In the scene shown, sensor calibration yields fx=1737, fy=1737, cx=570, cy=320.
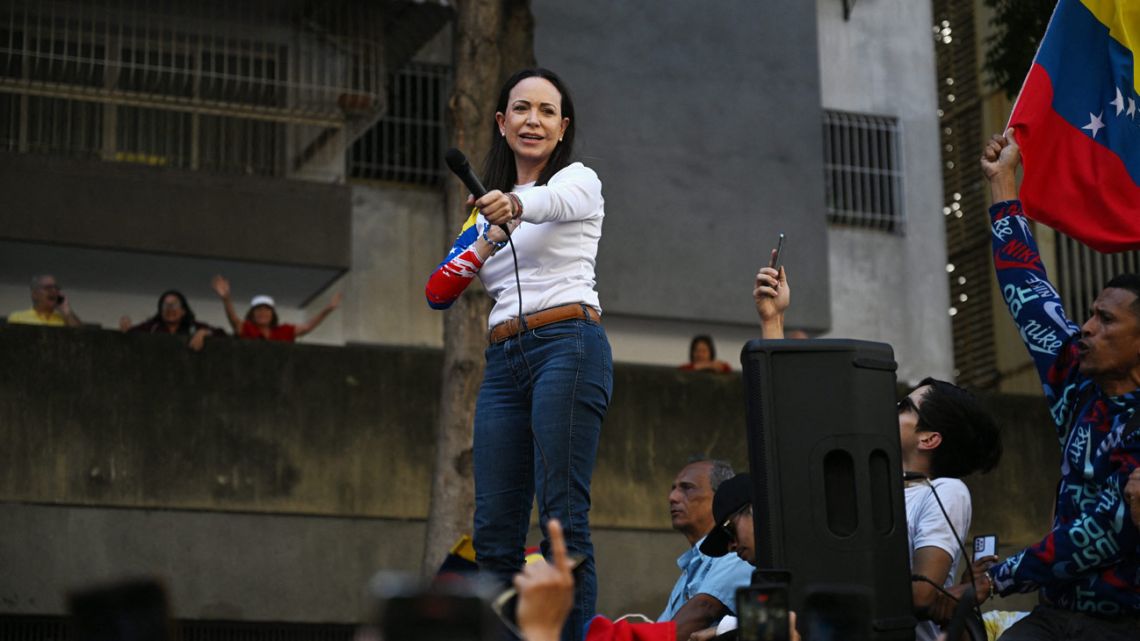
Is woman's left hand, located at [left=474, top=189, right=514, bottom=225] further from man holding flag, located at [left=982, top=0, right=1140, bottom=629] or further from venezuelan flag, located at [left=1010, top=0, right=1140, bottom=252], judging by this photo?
venezuelan flag, located at [left=1010, top=0, right=1140, bottom=252]

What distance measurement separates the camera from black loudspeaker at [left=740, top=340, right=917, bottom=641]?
464 cm

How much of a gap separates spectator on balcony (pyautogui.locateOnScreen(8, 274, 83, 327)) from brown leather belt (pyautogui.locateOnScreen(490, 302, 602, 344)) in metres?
7.86

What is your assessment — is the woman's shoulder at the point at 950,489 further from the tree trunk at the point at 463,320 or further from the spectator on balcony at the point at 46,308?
the spectator on balcony at the point at 46,308

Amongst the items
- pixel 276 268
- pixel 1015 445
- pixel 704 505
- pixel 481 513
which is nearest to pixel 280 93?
pixel 276 268

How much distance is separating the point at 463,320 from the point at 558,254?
5.64 m

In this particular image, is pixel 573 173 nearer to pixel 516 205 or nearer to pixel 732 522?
pixel 516 205

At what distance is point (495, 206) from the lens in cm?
461

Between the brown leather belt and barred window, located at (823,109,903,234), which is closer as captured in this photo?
the brown leather belt

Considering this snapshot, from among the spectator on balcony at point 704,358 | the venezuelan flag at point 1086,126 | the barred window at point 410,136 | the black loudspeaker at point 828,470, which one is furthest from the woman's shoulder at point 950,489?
the barred window at point 410,136

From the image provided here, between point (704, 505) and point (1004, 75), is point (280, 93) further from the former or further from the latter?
point (704, 505)

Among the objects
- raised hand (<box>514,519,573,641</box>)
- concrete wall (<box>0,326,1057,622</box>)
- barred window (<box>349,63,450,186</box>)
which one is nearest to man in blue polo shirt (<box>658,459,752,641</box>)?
raised hand (<box>514,519,573,641</box>)

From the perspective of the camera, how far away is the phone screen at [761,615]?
3396 mm

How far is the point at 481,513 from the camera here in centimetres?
496

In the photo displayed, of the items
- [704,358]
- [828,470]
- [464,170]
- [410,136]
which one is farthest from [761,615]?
[410,136]
